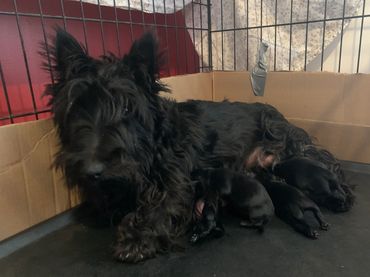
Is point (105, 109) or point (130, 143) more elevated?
point (105, 109)

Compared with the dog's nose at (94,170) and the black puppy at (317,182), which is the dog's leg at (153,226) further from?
the black puppy at (317,182)

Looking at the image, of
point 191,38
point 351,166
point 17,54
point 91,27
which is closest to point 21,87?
point 17,54

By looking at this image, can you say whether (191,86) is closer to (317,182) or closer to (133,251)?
(317,182)

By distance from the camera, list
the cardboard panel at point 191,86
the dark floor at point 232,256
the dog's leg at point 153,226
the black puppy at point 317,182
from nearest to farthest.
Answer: the dark floor at point 232,256 < the dog's leg at point 153,226 < the black puppy at point 317,182 < the cardboard panel at point 191,86

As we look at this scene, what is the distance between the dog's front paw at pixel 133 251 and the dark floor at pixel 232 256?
30 mm

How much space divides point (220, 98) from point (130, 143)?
5.81 feet


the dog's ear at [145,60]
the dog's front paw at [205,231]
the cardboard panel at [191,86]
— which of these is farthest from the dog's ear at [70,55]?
the cardboard panel at [191,86]

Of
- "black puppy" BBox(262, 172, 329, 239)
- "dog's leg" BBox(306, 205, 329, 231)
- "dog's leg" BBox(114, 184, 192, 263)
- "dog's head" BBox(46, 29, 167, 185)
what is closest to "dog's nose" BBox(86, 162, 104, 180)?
"dog's head" BBox(46, 29, 167, 185)

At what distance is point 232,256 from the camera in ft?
4.71

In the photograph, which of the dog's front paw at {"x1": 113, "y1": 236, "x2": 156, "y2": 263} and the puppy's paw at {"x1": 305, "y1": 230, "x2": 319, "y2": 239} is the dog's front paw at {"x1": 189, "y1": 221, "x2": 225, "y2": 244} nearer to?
the dog's front paw at {"x1": 113, "y1": 236, "x2": 156, "y2": 263}

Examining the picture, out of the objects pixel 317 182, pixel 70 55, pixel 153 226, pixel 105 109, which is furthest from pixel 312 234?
pixel 70 55

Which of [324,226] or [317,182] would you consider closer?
[324,226]

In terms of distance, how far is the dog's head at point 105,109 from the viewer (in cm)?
124

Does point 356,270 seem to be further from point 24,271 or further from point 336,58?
point 336,58
